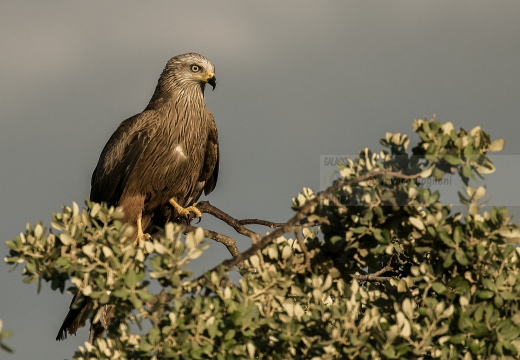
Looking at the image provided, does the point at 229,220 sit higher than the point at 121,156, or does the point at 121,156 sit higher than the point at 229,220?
the point at 121,156

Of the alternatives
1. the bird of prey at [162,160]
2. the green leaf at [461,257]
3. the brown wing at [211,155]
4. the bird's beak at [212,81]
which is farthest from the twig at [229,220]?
the bird's beak at [212,81]

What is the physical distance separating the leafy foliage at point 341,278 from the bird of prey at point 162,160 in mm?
4934

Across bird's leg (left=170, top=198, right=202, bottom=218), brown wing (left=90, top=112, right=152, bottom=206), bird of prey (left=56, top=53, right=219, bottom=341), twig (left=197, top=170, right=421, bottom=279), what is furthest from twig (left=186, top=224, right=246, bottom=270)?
twig (left=197, top=170, right=421, bottom=279)

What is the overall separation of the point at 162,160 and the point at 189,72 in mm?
1809

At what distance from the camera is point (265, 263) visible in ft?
17.8

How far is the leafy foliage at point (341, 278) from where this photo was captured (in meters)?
4.82

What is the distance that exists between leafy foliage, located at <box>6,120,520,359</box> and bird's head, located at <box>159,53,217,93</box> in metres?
6.14

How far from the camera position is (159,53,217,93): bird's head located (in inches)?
455

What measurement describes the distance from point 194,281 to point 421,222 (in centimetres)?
159

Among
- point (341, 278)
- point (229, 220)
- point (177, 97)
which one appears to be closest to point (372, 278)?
point (341, 278)

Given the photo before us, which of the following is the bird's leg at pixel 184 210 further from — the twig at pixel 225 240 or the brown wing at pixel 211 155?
the twig at pixel 225 240

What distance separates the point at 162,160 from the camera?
1058 cm

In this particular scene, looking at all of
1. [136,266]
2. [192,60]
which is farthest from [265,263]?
[192,60]

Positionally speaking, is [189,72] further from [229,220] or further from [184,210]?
[229,220]
